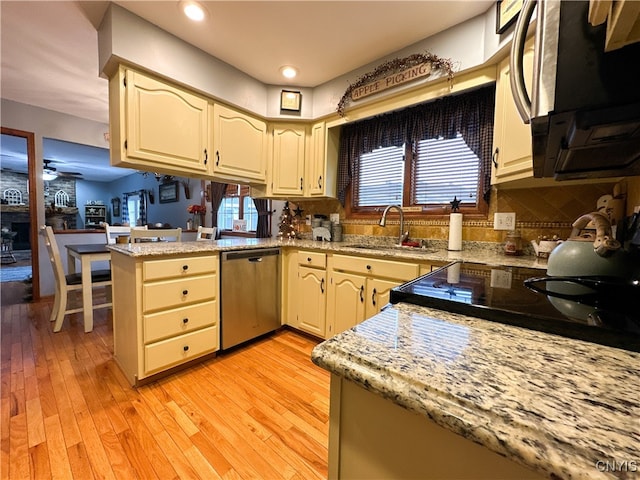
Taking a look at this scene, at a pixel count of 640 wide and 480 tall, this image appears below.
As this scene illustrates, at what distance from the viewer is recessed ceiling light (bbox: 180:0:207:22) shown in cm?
164

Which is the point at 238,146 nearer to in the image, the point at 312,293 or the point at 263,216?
the point at 263,216

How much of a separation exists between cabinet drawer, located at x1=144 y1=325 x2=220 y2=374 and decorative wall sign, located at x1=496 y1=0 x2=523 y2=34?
8.71ft

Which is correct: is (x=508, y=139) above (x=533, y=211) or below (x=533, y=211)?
above

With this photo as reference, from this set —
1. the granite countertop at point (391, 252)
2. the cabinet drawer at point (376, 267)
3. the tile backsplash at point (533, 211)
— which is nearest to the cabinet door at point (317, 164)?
the granite countertop at point (391, 252)

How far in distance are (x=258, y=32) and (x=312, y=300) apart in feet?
6.91

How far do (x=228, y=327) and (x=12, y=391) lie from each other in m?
1.27

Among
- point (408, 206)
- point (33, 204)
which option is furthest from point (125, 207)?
point (408, 206)

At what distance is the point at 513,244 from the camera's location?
1757 mm

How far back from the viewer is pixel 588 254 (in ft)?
2.62

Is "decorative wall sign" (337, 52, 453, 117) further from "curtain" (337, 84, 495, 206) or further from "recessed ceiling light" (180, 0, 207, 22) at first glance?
"recessed ceiling light" (180, 0, 207, 22)

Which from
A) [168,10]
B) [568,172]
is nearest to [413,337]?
[568,172]

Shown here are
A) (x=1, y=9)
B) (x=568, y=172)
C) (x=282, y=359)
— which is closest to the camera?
(x=568, y=172)

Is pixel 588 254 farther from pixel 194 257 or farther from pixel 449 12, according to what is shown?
pixel 194 257

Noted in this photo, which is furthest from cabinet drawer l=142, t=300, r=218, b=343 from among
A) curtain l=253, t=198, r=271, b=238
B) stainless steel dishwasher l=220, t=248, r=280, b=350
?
curtain l=253, t=198, r=271, b=238
